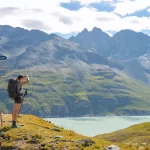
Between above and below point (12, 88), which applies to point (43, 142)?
below

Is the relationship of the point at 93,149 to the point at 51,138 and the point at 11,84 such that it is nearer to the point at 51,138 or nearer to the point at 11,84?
the point at 51,138

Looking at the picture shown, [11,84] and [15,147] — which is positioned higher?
[11,84]

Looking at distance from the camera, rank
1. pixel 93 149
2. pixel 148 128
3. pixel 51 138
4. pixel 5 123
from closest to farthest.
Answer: pixel 93 149
pixel 51 138
pixel 5 123
pixel 148 128

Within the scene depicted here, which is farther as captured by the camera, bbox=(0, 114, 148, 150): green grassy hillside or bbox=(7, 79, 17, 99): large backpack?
bbox=(7, 79, 17, 99): large backpack

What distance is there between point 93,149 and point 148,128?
134 metres

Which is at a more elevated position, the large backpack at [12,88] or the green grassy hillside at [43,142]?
the large backpack at [12,88]

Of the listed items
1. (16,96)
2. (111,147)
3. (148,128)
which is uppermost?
(16,96)

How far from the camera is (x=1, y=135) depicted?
18984 millimetres

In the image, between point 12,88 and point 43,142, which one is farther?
point 12,88

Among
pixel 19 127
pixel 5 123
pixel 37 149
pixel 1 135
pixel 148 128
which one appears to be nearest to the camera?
pixel 37 149

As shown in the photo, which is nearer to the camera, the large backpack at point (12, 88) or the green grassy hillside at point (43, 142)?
the green grassy hillside at point (43, 142)

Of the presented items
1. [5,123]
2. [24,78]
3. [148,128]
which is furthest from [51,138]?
[148,128]

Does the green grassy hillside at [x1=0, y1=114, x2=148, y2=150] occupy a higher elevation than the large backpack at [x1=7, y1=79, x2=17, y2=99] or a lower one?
lower

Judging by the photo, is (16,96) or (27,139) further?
(16,96)
